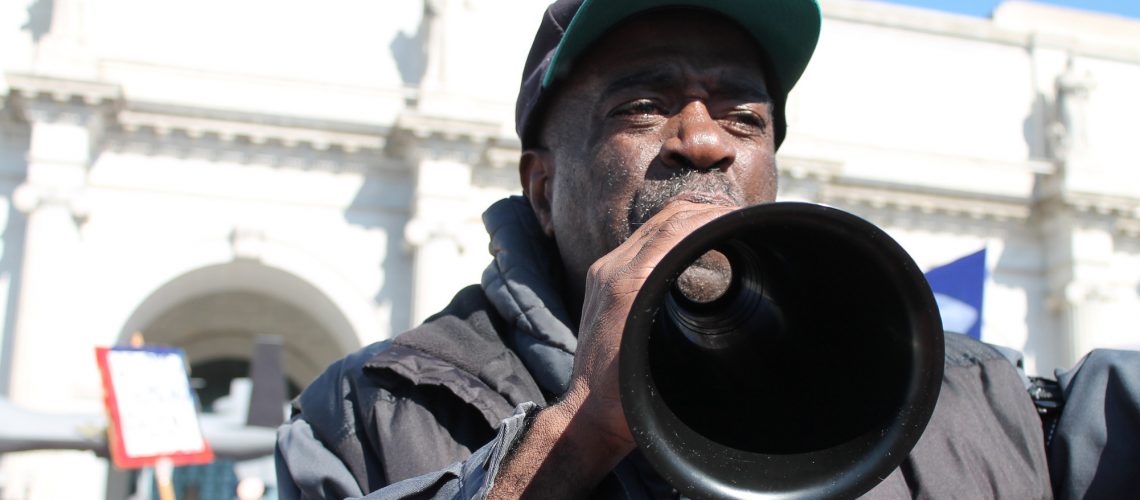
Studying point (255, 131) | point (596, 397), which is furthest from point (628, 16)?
point (255, 131)

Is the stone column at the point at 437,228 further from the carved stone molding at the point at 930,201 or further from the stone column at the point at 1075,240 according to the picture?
the stone column at the point at 1075,240

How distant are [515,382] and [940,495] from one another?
53 cm

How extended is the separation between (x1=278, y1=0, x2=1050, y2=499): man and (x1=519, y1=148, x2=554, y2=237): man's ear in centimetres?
4

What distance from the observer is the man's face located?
1.38m

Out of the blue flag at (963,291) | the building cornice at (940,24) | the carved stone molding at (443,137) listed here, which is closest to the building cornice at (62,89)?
the carved stone molding at (443,137)

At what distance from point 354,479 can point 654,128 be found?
1.87ft

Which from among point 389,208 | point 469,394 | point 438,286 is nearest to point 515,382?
point 469,394

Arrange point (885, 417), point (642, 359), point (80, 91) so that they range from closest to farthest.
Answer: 1. point (642, 359)
2. point (885, 417)
3. point (80, 91)

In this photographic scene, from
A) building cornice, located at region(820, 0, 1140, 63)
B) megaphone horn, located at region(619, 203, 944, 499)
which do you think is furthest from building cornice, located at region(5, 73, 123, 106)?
megaphone horn, located at region(619, 203, 944, 499)

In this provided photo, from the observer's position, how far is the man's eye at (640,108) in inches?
56.6

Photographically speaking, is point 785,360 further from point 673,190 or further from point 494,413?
point 494,413

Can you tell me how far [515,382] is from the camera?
144 cm

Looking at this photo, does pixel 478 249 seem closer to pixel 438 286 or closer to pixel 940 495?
pixel 438 286

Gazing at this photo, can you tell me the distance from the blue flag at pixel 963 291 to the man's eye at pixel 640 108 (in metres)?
6.21
